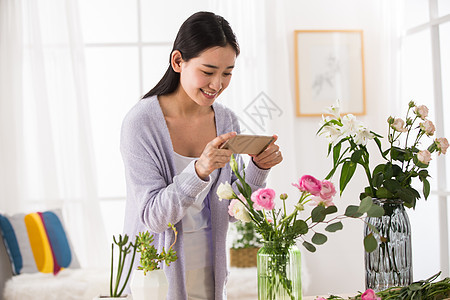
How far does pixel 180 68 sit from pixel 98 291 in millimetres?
2217

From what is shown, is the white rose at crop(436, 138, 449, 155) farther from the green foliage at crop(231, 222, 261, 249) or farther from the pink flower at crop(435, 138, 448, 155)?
the green foliage at crop(231, 222, 261, 249)

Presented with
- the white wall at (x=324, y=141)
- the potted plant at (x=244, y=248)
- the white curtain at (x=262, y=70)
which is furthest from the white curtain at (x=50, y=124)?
the white wall at (x=324, y=141)

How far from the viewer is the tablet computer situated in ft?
4.45

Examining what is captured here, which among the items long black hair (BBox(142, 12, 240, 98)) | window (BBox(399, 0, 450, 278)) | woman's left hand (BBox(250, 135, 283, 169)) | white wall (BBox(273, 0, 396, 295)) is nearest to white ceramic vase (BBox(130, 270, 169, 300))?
woman's left hand (BBox(250, 135, 283, 169))

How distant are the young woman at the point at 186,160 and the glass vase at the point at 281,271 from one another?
0.33 m

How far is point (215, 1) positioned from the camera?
161 inches

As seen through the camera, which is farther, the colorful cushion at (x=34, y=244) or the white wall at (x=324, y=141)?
the white wall at (x=324, y=141)

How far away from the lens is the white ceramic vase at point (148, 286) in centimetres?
109

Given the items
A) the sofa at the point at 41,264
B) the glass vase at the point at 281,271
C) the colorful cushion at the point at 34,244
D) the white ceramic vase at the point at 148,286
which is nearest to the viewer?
the white ceramic vase at the point at 148,286

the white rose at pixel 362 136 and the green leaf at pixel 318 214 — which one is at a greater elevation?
the white rose at pixel 362 136

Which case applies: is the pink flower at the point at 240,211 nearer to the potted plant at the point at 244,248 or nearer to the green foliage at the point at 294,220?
the green foliage at the point at 294,220

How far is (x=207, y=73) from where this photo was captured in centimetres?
157

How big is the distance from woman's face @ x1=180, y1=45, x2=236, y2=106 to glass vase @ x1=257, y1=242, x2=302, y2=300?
567mm

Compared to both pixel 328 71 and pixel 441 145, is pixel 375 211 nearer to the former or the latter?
pixel 441 145
